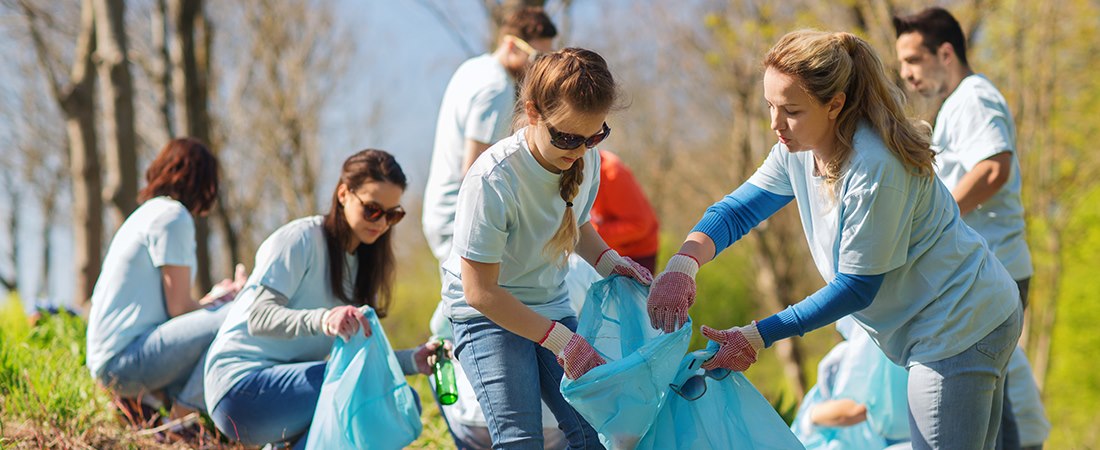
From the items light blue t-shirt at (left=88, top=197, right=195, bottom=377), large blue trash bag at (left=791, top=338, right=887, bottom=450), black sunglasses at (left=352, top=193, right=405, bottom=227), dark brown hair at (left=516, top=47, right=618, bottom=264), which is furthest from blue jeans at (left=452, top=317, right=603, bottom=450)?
light blue t-shirt at (left=88, top=197, right=195, bottom=377)

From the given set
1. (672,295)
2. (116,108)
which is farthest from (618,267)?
(116,108)

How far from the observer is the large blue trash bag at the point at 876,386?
12.1 feet

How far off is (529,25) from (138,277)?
6.43 ft

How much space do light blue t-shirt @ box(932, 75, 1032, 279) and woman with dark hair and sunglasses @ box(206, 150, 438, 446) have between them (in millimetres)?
2080

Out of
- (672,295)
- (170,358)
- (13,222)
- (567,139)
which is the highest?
(567,139)

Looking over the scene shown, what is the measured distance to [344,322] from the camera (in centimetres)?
331

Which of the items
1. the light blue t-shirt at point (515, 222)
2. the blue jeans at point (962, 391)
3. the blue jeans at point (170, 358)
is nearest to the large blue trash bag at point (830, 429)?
the blue jeans at point (962, 391)

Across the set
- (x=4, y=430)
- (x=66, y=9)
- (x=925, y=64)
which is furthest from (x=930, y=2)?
(x=66, y=9)

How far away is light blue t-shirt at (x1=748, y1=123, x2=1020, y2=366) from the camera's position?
2.47 meters

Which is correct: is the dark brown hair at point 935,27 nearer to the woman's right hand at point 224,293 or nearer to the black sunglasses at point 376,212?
the black sunglasses at point 376,212

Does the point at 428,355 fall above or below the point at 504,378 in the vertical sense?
below

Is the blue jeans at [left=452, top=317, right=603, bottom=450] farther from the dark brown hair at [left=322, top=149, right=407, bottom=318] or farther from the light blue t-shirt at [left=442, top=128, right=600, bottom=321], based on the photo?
the dark brown hair at [left=322, top=149, right=407, bottom=318]

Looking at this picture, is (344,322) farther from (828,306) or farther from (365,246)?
(828,306)

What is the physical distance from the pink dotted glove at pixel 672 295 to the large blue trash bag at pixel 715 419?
0.37 feet
